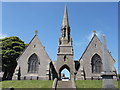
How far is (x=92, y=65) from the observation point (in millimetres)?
32219

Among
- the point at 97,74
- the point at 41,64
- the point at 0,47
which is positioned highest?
the point at 0,47

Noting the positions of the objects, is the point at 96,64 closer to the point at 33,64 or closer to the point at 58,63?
the point at 58,63

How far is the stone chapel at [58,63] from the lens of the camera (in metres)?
30.8

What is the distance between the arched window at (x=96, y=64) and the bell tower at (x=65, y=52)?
4.54 m

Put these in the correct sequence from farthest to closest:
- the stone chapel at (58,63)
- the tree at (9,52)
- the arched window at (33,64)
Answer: the tree at (9,52)
the arched window at (33,64)
the stone chapel at (58,63)

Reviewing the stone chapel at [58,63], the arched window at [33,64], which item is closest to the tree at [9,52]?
the stone chapel at [58,63]

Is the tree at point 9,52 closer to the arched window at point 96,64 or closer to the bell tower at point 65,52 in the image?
the bell tower at point 65,52

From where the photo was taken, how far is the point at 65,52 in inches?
1356

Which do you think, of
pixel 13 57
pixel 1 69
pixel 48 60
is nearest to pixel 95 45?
pixel 48 60

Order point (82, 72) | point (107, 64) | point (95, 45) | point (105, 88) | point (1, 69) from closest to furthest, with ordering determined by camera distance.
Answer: point (105, 88), point (107, 64), point (82, 72), point (95, 45), point (1, 69)

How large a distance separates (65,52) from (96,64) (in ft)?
24.8

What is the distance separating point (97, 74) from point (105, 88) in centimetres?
1970

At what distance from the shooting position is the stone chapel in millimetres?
30844

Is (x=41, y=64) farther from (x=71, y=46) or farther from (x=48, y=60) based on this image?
(x=71, y=46)
